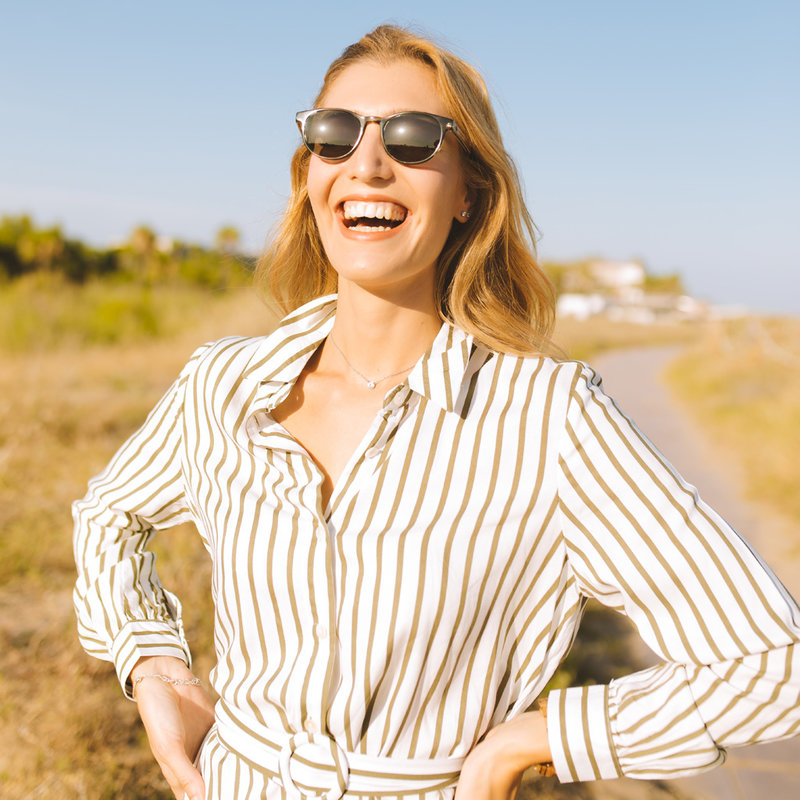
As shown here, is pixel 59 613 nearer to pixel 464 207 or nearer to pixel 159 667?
pixel 159 667

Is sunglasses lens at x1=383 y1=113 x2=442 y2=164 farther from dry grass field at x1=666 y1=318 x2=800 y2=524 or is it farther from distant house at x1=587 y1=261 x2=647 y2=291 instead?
distant house at x1=587 y1=261 x2=647 y2=291

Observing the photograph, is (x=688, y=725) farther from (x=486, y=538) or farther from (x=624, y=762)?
(x=486, y=538)

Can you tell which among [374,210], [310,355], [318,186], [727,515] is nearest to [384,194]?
[374,210]

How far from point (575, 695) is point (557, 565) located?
0.69 ft

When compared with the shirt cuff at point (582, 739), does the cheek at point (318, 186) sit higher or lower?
higher

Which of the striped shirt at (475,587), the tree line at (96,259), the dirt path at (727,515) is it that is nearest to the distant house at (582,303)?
the tree line at (96,259)

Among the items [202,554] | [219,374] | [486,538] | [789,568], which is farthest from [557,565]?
[789,568]

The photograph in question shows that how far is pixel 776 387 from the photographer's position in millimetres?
14812

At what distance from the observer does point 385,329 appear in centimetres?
170

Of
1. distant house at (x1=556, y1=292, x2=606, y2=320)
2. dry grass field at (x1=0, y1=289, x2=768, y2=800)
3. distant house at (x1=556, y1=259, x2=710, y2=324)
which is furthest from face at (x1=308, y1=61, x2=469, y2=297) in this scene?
distant house at (x1=556, y1=292, x2=606, y2=320)

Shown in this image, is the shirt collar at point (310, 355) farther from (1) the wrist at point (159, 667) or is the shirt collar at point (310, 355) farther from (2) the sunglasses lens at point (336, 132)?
(1) the wrist at point (159, 667)

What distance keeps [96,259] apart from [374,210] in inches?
819

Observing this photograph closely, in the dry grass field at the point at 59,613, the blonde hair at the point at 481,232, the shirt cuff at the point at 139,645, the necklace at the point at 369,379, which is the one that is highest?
the blonde hair at the point at 481,232

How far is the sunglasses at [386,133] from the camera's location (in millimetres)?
1546
